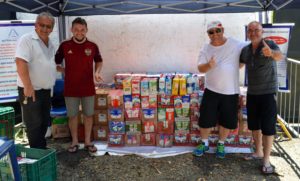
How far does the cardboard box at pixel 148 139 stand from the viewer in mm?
4645

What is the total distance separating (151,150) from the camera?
14.8 ft

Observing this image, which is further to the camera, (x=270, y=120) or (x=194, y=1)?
(x=194, y=1)

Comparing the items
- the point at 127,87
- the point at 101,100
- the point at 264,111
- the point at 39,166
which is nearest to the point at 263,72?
the point at 264,111

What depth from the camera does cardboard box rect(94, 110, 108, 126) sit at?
4.70 m

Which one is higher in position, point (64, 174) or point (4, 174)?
point (4, 174)

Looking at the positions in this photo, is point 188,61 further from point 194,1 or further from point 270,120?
point 270,120

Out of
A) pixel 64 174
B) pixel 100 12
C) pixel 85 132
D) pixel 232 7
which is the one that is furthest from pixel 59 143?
pixel 232 7

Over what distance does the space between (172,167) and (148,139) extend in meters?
0.75

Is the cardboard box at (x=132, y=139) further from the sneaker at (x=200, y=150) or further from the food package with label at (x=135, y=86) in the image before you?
the sneaker at (x=200, y=150)

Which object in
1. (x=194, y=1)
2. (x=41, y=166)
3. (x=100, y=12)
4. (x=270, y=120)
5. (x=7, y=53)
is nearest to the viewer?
(x=41, y=166)

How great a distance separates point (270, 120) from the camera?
3600 millimetres

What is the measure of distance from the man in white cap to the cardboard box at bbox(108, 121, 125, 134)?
1131 millimetres

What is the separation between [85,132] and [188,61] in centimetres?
218

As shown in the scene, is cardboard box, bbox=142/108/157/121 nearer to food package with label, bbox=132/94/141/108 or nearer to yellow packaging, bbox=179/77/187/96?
food package with label, bbox=132/94/141/108
